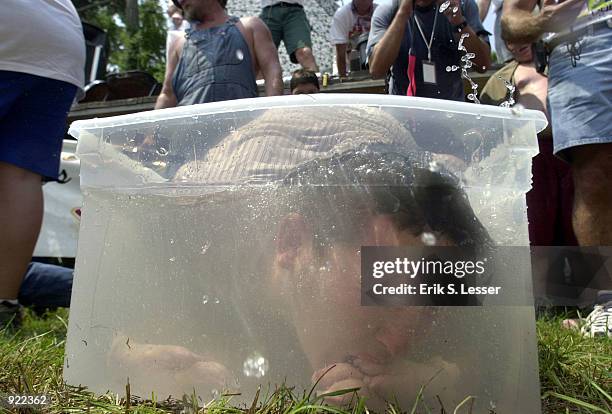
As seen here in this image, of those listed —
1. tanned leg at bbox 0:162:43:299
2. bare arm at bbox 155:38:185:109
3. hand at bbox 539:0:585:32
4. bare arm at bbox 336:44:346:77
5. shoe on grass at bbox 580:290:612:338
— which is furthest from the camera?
bare arm at bbox 336:44:346:77

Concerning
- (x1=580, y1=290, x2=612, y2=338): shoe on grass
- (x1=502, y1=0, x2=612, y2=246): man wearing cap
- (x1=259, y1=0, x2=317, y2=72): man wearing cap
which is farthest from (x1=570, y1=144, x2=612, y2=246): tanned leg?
(x1=259, y1=0, x2=317, y2=72): man wearing cap

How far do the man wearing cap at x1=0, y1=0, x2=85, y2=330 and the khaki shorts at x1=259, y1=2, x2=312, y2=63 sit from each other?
1894 millimetres

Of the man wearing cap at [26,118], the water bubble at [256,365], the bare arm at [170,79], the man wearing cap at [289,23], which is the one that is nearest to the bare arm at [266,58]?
the bare arm at [170,79]

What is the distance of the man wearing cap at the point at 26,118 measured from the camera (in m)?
1.86

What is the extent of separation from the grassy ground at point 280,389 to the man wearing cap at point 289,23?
2.54 m

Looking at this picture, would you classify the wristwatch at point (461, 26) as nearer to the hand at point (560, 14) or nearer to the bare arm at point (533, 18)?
the bare arm at point (533, 18)

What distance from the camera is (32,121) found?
1.93 metres

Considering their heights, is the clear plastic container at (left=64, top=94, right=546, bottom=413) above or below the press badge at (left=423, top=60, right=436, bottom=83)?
below

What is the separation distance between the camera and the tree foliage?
11.6 metres

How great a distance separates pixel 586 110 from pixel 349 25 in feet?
8.49

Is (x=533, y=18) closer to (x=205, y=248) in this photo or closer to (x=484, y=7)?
(x=484, y=7)

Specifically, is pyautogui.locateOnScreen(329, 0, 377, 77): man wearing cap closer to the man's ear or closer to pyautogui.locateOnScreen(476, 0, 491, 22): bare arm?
pyautogui.locateOnScreen(476, 0, 491, 22): bare arm

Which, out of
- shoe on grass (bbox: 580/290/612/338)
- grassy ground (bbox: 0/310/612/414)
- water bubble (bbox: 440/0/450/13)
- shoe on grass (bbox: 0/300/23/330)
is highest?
water bubble (bbox: 440/0/450/13)

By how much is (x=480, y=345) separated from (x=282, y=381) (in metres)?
0.31
